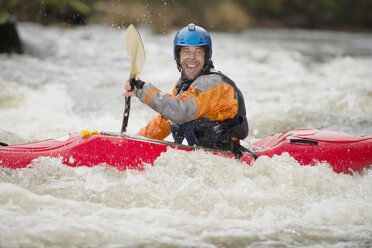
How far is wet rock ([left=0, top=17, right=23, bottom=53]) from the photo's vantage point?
1163 cm

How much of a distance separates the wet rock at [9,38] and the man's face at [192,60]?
927 cm

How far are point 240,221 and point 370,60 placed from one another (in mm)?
12379

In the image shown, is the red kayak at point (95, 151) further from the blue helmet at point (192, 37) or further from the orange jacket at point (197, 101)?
the blue helmet at point (192, 37)

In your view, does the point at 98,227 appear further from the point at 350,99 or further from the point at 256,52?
the point at 256,52

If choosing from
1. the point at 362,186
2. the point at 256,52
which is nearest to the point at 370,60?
the point at 256,52

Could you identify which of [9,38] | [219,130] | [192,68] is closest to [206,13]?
[9,38]

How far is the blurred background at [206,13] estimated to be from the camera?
2236cm

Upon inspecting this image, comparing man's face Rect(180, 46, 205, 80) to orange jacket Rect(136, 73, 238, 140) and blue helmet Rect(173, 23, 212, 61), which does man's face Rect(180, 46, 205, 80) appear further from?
orange jacket Rect(136, 73, 238, 140)

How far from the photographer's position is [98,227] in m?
2.78

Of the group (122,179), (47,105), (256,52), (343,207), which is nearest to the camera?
(343,207)

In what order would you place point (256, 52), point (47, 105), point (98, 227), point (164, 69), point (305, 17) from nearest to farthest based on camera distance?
point (98, 227) → point (47, 105) → point (164, 69) → point (256, 52) → point (305, 17)

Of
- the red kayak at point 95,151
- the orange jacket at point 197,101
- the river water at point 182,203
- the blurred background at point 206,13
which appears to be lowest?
the river water at point 182,203

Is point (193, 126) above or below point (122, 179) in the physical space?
above

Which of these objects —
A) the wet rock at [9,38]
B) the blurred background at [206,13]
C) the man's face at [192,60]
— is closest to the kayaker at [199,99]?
the man's face at [192,60]
